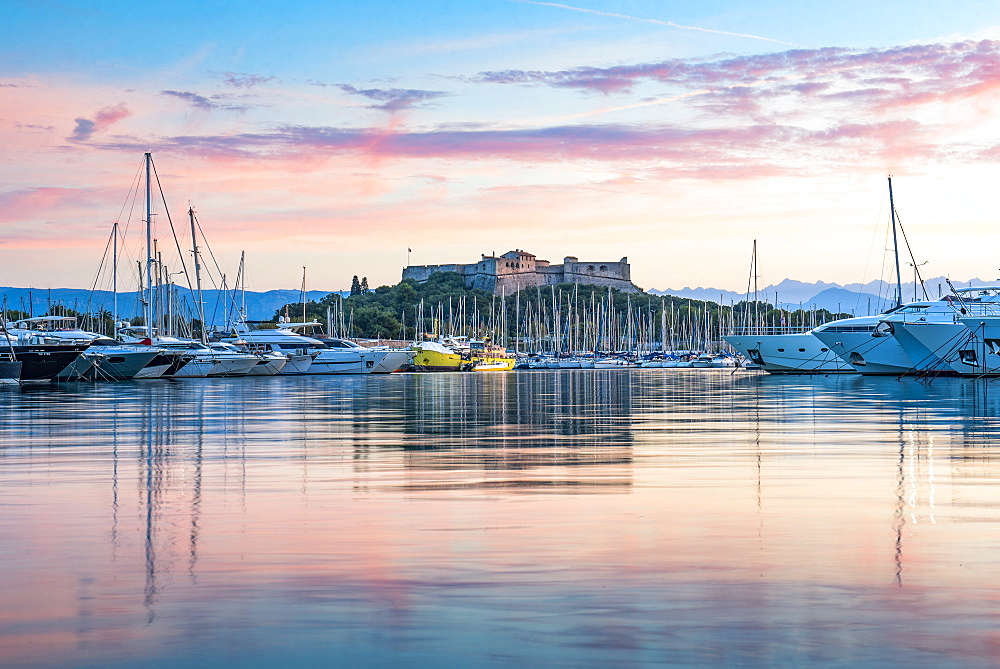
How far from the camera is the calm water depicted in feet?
19.5

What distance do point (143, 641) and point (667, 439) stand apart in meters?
14.6

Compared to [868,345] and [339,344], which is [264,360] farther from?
[868,345]

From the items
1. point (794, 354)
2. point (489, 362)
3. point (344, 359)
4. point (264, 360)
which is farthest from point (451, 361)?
point (794, 354)

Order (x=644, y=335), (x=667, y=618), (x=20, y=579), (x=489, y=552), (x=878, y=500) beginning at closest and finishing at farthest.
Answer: (x=667, y=618), (x=20, y=579), (x=489, y=552), (x=878, y=500), (x=644, y=335)

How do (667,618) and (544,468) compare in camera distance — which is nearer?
(667,618)

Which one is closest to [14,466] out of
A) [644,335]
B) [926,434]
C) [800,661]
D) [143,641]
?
[143,641]

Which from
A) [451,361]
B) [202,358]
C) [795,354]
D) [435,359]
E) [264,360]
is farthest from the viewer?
[451,361]

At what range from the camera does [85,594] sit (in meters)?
7.17

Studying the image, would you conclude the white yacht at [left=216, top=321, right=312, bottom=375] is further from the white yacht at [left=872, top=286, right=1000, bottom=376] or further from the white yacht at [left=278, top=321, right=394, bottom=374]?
the white yacht at [left=872, top=286, right=1000, bottom=376]

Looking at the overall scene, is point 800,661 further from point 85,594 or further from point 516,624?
point 85,594

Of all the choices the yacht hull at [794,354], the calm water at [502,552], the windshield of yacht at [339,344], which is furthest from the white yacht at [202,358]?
the calm water at [502,552]

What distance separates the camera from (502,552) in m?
8.60

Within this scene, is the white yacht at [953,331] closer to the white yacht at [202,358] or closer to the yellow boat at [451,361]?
the white yacht at [202,358]

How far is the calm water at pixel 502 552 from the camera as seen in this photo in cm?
595
